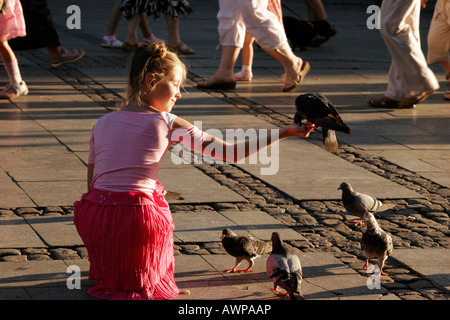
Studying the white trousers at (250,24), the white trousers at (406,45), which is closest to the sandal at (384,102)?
the white trousers at (406,45)

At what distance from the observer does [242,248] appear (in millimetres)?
4453

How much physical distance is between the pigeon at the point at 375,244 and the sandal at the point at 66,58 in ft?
21.7

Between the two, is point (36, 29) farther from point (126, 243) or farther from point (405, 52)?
point (126, 243)

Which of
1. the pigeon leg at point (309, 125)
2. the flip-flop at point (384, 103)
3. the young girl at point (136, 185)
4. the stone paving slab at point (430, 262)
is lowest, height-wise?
the flip-flop at point (384, 103)

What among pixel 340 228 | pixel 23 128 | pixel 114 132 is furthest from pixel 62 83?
pixel 114 132

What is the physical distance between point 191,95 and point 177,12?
Answer: 9.05 feet

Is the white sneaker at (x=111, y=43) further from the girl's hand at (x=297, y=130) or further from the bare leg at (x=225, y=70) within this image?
the girl's hand at (x=297, y=130)

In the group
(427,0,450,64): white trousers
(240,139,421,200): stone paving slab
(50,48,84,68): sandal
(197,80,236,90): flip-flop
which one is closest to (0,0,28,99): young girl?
(50,48,84,68): sandal

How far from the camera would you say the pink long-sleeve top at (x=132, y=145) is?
4.05 m

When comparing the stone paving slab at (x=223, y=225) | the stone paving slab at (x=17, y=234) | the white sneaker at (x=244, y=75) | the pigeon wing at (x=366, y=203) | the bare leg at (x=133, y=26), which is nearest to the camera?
the stone paving slab at (x=17, y=234)

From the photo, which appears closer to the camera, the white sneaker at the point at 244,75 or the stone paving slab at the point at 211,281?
the stone paving slab at the point at 211,281

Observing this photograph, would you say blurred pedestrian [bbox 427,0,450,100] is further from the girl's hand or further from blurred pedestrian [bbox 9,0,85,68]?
the girl's hand

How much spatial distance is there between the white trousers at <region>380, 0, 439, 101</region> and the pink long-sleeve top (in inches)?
192
